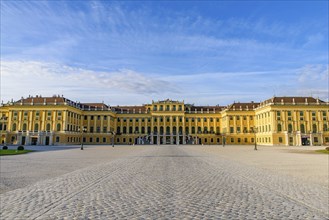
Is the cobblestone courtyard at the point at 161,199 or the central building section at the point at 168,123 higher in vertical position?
the central building section at the point at 168,123

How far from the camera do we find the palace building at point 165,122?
69.8m

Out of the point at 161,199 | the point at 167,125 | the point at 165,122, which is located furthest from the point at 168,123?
the point at 161,199

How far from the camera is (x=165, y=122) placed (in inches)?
3610

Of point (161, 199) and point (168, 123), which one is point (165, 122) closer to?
point (168, 123)

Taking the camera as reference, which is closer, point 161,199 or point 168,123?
point 161,199

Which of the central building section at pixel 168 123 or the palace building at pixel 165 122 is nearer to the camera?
the palace building at pixel 165 122

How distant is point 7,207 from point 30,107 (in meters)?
73.3

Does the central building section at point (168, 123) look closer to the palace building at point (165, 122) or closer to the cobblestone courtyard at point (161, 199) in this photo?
the palace building at point (165, 122)

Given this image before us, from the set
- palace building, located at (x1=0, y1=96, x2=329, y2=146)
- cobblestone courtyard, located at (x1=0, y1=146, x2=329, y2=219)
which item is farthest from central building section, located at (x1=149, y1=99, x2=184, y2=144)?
cobblestone courtyard, located at (x1=0, y1=146, x2=329, y2=219)

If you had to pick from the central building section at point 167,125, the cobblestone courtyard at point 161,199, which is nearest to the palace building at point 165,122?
the central building section at point 167,125

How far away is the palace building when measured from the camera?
69750mm

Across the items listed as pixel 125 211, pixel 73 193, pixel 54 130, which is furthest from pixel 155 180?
pixel 54 130

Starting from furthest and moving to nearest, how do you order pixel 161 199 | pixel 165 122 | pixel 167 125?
pixel 167 125 < pixel 165 122 < pixel 161 199

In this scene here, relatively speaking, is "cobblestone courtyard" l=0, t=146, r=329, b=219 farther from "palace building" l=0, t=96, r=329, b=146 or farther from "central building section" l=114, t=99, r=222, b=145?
"central building section" l=114, t=99, r=222, b=145
